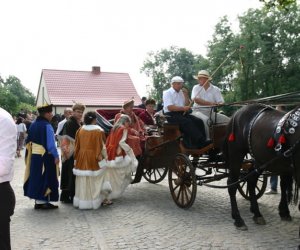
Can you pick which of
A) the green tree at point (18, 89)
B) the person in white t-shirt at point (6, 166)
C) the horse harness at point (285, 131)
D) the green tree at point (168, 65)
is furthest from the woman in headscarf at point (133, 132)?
the green tree at point (18, 89)

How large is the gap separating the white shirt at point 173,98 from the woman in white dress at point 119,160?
917mm

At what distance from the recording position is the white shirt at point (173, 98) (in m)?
7.73

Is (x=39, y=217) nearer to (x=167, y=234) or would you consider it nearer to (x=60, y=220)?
(x=60, y=220)

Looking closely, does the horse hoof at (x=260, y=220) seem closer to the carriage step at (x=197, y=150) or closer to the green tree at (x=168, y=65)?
the carriage step at (x=197, y=150)

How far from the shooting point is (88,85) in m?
42.1

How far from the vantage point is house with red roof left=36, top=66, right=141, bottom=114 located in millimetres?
39438

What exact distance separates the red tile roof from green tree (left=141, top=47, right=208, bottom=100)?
25903mm

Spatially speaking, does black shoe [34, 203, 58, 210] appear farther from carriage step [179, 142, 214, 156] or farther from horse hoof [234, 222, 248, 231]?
horse hoof [234, 222, 248, 231]

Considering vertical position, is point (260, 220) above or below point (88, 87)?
below

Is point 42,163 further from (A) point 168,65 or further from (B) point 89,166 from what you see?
(A) point 168,65

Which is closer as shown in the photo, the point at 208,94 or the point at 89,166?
the point at 89,166

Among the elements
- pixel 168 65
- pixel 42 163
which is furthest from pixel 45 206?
pixel 168 65

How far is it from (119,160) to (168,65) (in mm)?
65014

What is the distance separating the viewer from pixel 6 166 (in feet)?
11.0
